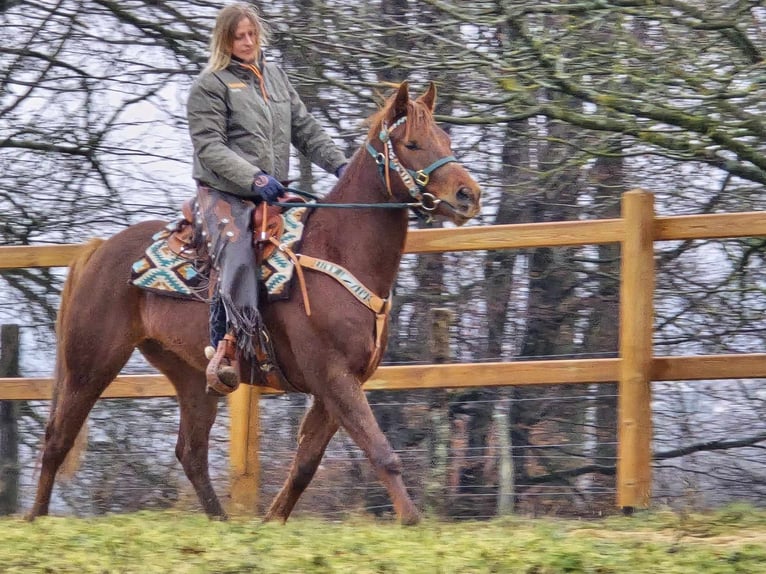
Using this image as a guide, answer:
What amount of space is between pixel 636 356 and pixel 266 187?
7.28 feet

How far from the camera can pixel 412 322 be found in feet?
27.7

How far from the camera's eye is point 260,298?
589 cm

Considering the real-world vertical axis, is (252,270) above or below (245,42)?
below

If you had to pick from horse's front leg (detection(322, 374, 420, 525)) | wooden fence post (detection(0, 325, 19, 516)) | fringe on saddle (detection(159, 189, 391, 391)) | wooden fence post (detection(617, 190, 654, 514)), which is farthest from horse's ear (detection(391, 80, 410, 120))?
wooden fence post (detection(0, 325, 19, 516))

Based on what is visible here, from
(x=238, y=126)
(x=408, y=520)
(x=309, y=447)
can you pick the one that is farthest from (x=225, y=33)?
(x=408, y=520)

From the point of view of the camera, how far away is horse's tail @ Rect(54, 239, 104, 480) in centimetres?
686

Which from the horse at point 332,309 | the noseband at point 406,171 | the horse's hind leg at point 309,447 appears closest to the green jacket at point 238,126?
the horse at point 332,309

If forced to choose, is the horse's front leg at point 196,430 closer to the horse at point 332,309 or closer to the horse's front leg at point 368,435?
the horse at point 332,309

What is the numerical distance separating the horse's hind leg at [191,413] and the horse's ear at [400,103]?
2047 mm

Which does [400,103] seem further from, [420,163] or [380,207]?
[380,207]

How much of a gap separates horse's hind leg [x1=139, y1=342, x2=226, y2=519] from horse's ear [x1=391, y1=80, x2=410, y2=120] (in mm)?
2047

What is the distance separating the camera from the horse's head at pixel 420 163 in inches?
218

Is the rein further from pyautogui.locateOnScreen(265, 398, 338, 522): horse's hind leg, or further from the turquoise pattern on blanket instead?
pyautogui.locateOnScreen(265, 398, 338, 522): horse's hind leg

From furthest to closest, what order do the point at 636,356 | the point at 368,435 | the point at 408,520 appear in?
the point at 636,356
the point at 368,435
the point at 408,520
